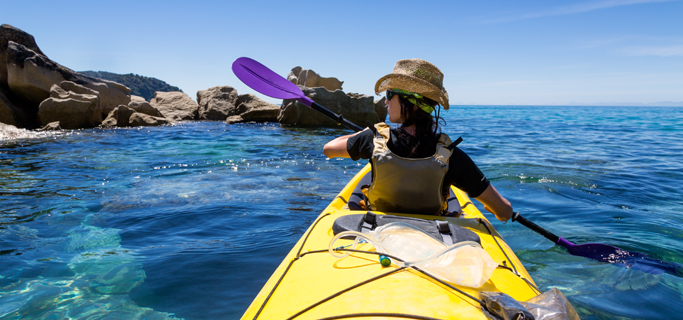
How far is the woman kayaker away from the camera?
2.34 meters

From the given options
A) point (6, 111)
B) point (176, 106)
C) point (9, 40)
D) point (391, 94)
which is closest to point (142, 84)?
point (176, 106)

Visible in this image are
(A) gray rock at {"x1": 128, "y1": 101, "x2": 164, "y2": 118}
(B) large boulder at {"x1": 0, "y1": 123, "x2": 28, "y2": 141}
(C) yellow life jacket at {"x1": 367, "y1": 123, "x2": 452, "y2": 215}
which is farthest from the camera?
(A) gray rock at {"x1": 128, "y1": 101, "x2": 164, "y2": 118}

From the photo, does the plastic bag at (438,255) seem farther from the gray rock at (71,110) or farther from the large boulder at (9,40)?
the large boulder at (9,40)

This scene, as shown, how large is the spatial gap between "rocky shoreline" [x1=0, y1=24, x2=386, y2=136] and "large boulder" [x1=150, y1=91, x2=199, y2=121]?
14 centimetres

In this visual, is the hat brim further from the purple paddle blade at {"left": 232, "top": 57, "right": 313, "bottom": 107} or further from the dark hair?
the purple paddle blade at {"left": 232, "top": 57, "right": 313, "bottom": 107}

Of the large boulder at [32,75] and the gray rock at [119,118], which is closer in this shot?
the large boulder at [32,75]

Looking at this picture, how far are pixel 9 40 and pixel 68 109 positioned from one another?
5.12 m

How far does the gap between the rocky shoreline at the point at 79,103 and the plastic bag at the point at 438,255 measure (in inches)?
538

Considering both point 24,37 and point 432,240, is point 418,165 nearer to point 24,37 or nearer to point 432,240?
point 432,240

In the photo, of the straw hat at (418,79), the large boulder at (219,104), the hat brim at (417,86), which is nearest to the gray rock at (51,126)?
the large boulder at (219,104)

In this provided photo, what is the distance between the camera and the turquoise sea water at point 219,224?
303 cm

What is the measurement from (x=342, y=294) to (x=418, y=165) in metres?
1.04

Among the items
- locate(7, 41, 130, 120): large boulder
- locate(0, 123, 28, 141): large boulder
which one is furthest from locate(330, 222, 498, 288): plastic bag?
locate(7, 41, 130, 120): large boulder

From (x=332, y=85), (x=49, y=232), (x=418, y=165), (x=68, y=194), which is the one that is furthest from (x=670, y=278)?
(x=332, y=85)
